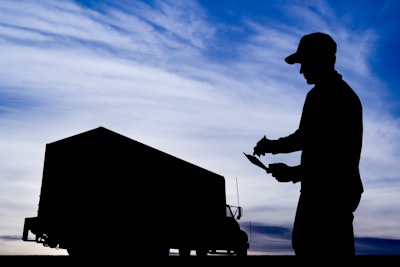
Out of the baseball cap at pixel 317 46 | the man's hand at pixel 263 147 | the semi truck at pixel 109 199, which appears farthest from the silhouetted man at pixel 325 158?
the semi truck at pixel 109 199

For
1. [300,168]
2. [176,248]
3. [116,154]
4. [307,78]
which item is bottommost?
[176,248]

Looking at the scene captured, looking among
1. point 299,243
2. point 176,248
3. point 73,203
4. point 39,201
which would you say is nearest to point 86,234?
point 73,203

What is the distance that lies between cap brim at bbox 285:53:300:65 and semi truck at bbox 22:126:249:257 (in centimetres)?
899

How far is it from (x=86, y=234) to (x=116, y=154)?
2415 mm

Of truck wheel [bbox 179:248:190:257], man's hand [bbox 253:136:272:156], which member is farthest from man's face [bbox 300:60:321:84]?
truck wheel [bbox 179:248:190:257]

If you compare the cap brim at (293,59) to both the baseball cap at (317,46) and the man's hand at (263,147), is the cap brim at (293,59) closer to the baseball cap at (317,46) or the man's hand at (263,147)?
the baseball cap at (317,46)

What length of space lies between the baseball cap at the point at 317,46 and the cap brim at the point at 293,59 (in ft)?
0.21

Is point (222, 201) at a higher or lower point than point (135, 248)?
higher

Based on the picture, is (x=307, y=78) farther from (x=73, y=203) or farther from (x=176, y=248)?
(x=176, y=248)

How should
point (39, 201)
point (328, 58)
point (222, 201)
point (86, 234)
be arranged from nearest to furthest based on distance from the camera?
1. point (328, 58)
2. point (86, 234)
3. point (39, 201)
4. point (222, 201)

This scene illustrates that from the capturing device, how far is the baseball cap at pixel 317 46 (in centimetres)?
264

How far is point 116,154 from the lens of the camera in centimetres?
1155

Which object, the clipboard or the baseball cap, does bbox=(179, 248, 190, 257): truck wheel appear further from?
the baseball cap

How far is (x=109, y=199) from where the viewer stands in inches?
442
